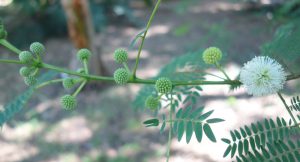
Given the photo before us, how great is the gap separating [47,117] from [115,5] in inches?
168

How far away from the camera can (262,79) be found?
1.30 meters

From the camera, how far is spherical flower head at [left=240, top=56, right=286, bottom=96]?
129 centimetres

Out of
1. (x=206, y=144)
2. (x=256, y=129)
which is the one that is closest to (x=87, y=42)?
(x=206, y=144)

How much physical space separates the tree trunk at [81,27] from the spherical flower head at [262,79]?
391cm

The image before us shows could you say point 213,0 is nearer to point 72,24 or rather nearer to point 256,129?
point 72,24

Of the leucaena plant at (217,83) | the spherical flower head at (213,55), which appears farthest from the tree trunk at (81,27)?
the spherical flower head at (213,55)

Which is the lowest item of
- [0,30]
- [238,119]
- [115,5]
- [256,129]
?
[256,129]

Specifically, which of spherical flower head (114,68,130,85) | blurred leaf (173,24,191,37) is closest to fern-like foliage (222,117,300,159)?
spherical flower head (114,68,130,85)

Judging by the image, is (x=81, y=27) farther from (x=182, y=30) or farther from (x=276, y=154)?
(x=276, y=154)

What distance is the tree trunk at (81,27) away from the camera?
489 centimetres

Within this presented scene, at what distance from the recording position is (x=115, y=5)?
27.8 feet

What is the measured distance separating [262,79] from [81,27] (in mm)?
4160

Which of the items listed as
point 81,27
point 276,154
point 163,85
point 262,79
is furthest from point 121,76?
point 81,27

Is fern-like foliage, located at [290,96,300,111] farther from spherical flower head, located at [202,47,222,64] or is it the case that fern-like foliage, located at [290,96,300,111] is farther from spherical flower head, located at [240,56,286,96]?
spherical flower head, located at [202,47,222,64]
